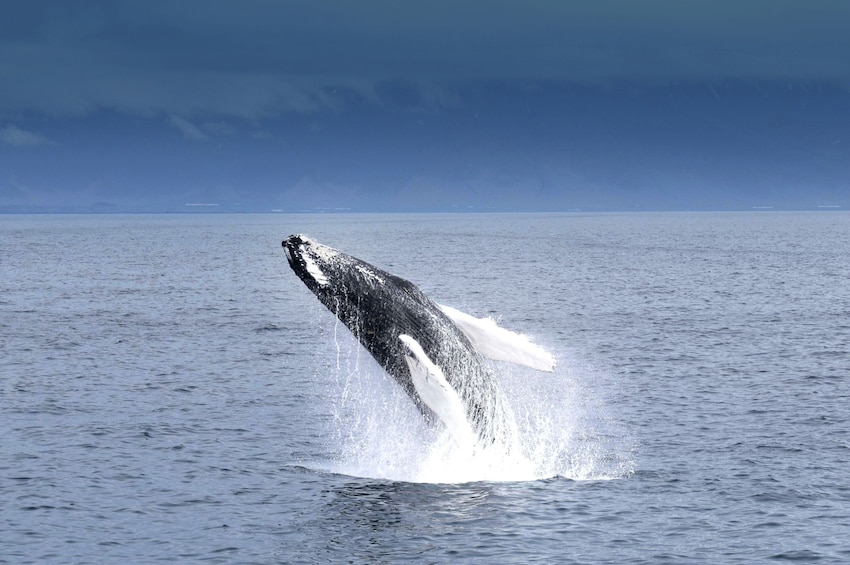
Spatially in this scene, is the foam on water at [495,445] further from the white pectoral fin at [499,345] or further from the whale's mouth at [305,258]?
the whale's mouth at [305,258]

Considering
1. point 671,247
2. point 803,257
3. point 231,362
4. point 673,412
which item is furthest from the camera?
point 671,247

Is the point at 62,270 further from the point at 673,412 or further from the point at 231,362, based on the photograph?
the point at 673,412

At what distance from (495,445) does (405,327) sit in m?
3.50

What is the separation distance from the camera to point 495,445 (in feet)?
74.5

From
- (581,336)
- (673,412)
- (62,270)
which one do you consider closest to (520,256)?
(62,270)

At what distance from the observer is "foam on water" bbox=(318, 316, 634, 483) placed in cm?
2330

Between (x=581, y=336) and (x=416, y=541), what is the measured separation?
30375mm

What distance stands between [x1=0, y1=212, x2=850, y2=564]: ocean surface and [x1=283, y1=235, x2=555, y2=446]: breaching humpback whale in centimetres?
222

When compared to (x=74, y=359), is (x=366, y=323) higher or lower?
higher

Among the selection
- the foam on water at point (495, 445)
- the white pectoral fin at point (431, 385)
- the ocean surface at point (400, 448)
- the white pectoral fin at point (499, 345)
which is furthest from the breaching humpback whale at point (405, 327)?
the ocean surface at point (400, 448)

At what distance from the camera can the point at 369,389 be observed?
122 ft

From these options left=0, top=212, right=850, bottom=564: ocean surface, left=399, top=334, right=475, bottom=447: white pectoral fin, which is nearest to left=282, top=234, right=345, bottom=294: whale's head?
left=399, top=334, right=475, bottom=447: white pectoral fin

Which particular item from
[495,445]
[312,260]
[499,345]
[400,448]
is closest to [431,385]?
[499,345]

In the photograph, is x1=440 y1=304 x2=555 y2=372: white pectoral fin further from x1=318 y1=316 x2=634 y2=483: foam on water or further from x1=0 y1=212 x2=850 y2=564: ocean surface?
x1=0 y1=212 x2=850 y2=564: ocean surface
